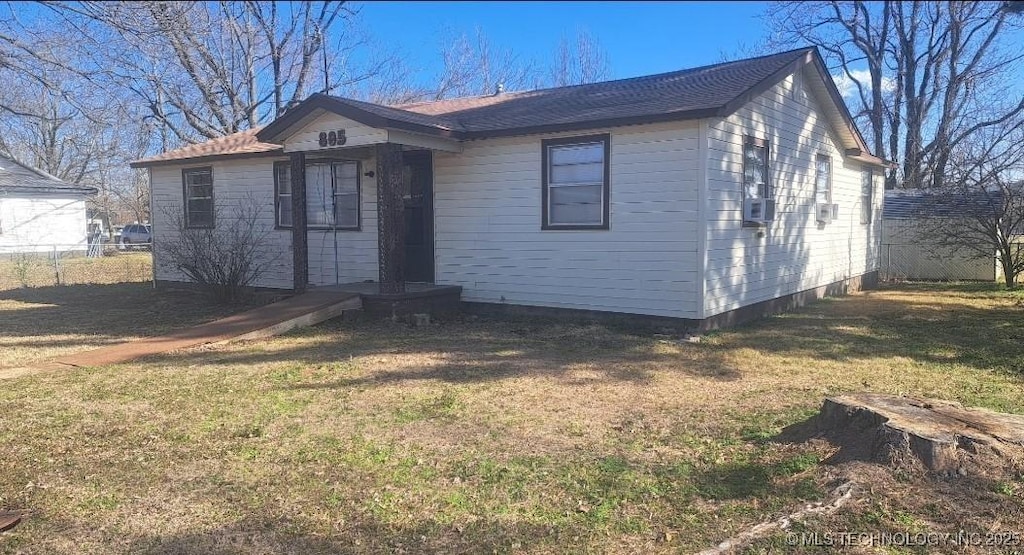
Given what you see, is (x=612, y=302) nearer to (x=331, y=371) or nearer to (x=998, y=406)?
(x=331, y=371)

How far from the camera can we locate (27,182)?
Result: 87.1ft

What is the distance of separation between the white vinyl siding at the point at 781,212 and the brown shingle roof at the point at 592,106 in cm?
39

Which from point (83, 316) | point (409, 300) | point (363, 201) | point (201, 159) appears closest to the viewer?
point (409, 300)

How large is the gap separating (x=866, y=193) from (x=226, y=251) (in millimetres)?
12743

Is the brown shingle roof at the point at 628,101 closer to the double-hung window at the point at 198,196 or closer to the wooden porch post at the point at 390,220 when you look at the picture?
the wooden porch post at the point at 390,220

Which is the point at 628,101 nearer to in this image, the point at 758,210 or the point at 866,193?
the point at 758,210

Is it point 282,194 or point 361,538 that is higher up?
point 282,194

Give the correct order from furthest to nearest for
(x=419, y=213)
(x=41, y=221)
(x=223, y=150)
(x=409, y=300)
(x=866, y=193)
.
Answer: (x=41, y=221) → (x=866, y=193) → (x=223, y=150) → (x=419, y=213) → (x=409, y=300)

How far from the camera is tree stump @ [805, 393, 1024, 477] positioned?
358 centimetres

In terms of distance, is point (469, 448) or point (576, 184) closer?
point (469, 448)

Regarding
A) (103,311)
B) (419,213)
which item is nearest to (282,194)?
(419,213)

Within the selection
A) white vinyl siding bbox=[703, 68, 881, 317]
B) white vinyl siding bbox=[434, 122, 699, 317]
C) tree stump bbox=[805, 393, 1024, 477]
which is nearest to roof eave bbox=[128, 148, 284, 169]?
white vinyl siding bbox=[434, 122, 699, 317]

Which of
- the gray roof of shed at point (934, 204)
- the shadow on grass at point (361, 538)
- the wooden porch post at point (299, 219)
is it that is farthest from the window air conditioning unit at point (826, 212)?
the shadow on grass at point (361, 538)

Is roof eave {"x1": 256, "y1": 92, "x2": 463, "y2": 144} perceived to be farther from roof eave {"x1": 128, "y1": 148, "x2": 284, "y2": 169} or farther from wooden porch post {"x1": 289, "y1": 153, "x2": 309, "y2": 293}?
roof eave {"x1": 128, "y1": 148, "x2": 284, "y2": 169}
